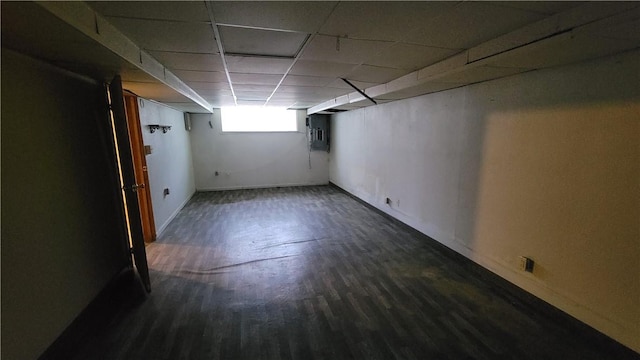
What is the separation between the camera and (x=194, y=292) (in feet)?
8.34

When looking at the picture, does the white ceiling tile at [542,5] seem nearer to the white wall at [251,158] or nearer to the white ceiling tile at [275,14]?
the white ceiling tile at [275,14]

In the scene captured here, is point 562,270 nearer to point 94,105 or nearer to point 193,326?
point 193,326

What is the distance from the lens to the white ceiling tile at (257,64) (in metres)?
2.31

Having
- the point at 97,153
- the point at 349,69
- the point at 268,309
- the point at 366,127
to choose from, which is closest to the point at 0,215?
the point at 97,153

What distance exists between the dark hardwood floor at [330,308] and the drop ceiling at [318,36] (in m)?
1.91

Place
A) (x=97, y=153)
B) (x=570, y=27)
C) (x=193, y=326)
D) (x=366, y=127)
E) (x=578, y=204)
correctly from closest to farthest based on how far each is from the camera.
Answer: (x=570, y=27) → (x=578, y=204) → (x=193, y=326) → (x=97, y=153) → (x=366, y=127)

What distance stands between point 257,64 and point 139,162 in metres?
2.17

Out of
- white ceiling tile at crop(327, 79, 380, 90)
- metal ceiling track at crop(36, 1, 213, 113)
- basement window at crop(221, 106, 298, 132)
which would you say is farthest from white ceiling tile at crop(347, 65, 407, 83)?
basement window at crop(221, 106, 298, 132)

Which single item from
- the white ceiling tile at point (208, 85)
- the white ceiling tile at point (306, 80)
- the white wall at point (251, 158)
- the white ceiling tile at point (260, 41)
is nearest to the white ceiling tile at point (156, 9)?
the white ceiling tile at point (260, 41)

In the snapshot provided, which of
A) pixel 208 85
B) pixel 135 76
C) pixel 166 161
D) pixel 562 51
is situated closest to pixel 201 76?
pixel 208 85

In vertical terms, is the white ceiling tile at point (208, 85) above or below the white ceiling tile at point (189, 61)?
below

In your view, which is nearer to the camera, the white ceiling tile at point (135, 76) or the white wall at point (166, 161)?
the white ceiling tile at point (135, 76)

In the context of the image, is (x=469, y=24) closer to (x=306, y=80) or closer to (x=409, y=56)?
(x=409, y=56)

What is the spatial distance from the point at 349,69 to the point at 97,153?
2447 millimetres
